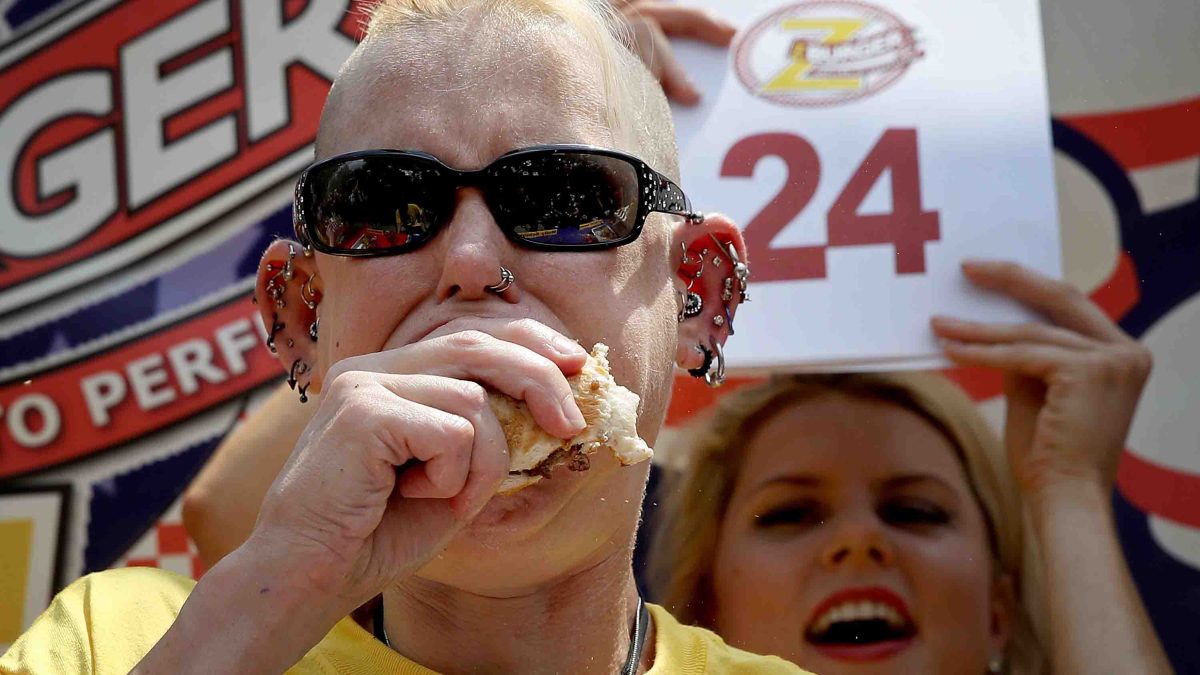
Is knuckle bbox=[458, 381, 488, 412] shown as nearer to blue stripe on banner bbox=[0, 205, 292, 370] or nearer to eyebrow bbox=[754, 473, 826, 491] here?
eyebrow bbox=[754, 473, 826, 491]

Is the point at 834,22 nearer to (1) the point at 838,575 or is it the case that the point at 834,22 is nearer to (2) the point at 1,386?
(1) the point at 838,575

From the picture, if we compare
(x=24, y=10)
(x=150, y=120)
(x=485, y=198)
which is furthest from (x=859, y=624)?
(x=24, y=10)

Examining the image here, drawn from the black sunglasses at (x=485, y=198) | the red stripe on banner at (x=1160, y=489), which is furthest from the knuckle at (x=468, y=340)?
the red stripe on banner at (x=1160, y=489)

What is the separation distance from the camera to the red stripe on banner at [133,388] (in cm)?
275

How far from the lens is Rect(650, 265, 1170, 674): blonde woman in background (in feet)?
8.01

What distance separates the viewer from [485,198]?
1.58 m

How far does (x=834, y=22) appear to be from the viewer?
8.68 ft

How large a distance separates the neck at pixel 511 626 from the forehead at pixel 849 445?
924mm

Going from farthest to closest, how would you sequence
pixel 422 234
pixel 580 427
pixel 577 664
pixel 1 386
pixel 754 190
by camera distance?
pixel 1 386
pixel 754 190
pixel 577 664
pixel 422 234
pixel 580 427

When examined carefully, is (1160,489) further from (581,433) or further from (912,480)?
(581,433)

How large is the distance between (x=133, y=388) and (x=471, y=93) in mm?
1464

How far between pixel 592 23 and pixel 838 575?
1242mm

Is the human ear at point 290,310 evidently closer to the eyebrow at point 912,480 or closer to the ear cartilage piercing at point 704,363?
the ear cartilage piercing at point 704,363

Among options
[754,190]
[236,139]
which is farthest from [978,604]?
[236,139]
